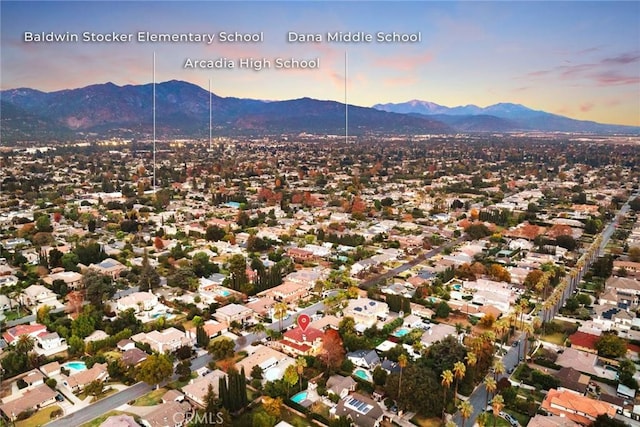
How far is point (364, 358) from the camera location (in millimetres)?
19094

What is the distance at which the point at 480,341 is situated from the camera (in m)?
17.5

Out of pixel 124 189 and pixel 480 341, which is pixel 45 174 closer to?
pixel 124 189

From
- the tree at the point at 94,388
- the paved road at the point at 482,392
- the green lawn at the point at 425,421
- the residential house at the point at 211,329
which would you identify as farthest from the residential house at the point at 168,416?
the paved road at the point at 482,392

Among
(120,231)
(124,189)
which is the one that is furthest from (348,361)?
(124,189)

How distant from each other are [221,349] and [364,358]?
591 centimetres

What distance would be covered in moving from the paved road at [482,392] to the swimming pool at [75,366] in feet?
47.0

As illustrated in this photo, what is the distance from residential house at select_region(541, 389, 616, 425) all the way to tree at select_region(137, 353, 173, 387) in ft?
44.3

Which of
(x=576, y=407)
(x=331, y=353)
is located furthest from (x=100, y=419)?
(x=576, y=407)

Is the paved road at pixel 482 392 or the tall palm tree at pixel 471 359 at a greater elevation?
the tall palm tree at pixel 471 359

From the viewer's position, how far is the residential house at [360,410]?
15062 millimetres

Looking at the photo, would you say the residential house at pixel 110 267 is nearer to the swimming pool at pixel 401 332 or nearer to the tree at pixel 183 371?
the tree at pixel 183 371

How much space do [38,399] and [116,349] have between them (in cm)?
407

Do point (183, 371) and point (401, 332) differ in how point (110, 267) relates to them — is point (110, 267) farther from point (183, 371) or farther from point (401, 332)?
point (401, 332)

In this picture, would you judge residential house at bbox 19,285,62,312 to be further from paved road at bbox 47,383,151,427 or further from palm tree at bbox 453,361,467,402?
palm tree at bbox 453,361,467,402
